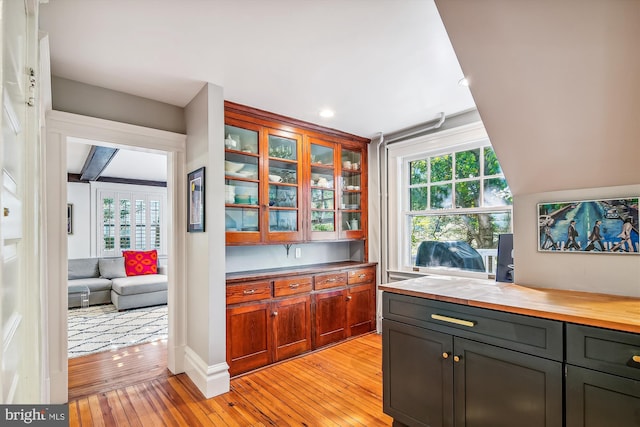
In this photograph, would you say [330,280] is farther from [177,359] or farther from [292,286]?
[177,359]

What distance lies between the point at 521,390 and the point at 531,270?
0.86m

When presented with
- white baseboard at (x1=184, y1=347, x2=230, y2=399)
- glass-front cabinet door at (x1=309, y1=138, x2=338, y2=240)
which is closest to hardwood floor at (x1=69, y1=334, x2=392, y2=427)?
white baseboard at (x1=184, y1=347, x2=230, y2=399)

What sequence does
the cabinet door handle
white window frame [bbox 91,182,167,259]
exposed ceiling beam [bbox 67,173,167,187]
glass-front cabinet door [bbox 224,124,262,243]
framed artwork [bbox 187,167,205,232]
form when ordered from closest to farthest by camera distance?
the cabinet door handle < framed artwork [bbox 187,167,205,232] < glass-front cabinet door [bbox 224,124,262,243] < exposed ceiling beam [bbox 67,173,167,187] < white window frame [bbox 91,182,167,259]

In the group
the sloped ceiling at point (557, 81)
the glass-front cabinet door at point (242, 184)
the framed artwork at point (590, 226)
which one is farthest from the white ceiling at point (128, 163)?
the framed artwork at point (590, 226)

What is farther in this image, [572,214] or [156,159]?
[156,159]

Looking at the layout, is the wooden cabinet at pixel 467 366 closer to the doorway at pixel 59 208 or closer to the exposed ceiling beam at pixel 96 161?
the doorway at pixel 59 208

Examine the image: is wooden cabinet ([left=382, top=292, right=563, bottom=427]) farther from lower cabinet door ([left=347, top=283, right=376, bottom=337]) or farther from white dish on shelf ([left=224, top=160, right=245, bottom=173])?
white dish on shelf ([left=224, top=160, right=245, bottom=173])

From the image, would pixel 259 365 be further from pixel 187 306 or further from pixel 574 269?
pixel 574 269

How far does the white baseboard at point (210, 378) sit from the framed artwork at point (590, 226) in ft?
8.22

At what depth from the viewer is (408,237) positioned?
3.90m

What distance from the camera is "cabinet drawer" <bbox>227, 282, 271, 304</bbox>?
2.82 metres

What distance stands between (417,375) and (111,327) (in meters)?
4.19

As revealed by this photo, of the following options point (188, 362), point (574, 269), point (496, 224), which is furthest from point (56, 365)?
point (496, 224)

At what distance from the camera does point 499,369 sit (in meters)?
1.58
